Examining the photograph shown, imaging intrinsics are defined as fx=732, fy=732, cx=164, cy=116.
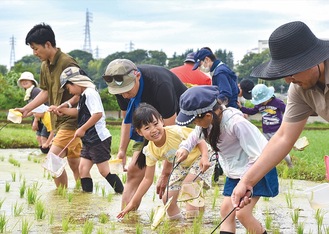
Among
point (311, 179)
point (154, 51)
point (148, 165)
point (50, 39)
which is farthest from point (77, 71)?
point (154, 51)

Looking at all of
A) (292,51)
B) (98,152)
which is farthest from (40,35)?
(292,51)

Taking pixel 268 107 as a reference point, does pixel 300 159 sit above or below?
below

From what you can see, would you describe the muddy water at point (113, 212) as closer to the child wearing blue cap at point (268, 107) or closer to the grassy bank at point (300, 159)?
the grassy bank at point (300, 159)

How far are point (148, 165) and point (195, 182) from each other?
17.0 inches

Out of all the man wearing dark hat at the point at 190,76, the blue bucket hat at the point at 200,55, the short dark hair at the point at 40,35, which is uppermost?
the short dark hair at the point at 40,35

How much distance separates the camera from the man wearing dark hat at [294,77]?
3.19 meters

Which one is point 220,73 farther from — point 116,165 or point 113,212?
point 113,212

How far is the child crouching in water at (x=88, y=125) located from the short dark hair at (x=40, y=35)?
368 mm

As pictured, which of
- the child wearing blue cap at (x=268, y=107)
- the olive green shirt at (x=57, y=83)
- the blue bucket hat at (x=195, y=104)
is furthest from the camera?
the child wearing blue cap at (x=268, y=107)

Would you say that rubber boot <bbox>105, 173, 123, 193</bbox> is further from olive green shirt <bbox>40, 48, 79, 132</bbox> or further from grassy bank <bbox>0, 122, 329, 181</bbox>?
grassy bank <bbox>0, 122, 329, 181</bbox>

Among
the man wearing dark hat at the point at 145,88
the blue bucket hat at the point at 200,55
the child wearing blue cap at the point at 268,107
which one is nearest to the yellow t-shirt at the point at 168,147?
the man wearing dark hat at the point at 145,88

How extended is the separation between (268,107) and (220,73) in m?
1.91

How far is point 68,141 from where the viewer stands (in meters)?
7.25

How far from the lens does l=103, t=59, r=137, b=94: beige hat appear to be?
548 cm
